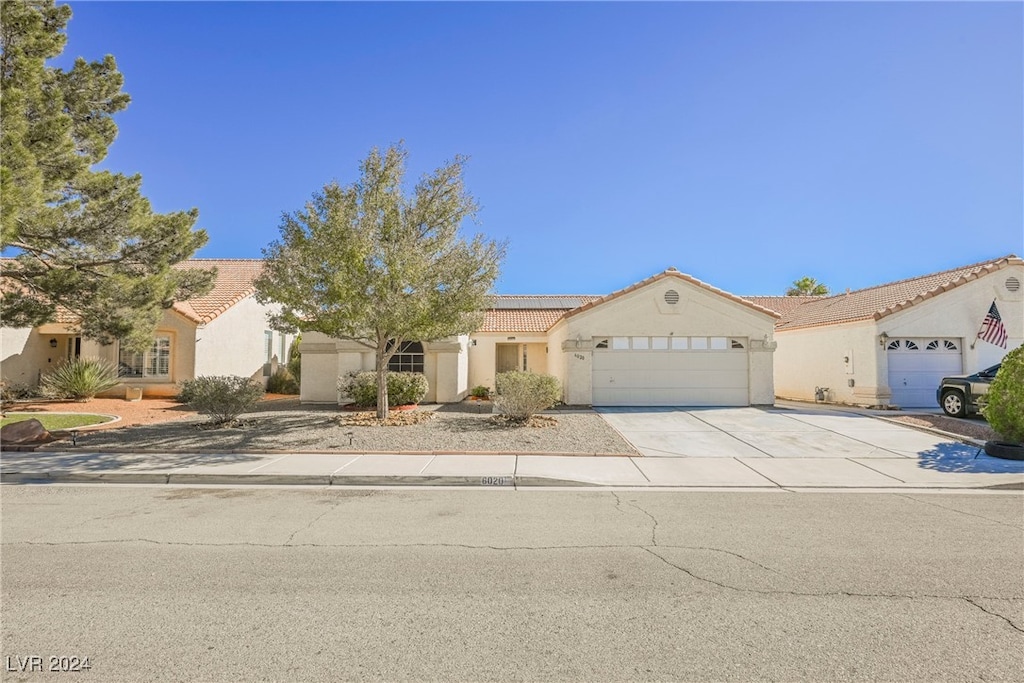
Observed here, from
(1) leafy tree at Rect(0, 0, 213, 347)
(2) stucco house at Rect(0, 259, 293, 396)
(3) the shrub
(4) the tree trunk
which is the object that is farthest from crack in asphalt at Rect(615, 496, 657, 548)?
(2) stucco house at Rect(0, 259, 293, 396)

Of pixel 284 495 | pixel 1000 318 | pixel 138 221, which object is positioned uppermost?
pixel 138 221

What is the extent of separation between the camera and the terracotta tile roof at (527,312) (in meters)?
23.5

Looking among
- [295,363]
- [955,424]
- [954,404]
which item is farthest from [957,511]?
[295,363]

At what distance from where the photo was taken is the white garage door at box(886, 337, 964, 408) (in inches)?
730

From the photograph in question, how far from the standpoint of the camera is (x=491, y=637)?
142 inches

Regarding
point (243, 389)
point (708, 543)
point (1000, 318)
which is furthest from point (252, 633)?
point (1000, 318)

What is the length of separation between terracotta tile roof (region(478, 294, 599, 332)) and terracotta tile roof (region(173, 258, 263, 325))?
9.79m

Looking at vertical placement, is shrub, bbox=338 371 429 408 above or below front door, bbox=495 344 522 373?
below

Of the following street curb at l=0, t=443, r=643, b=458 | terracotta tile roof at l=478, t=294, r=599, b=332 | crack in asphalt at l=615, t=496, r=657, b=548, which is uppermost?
terracotta tile roof at l=478, t=294, r=599, b=332

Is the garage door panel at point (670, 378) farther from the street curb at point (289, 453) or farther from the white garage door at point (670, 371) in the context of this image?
the street curb at point (289, 453)

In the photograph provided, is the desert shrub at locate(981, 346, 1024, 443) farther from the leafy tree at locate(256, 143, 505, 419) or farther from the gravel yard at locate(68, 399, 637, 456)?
the leafy tree at locate(256, 143, 505, 419)

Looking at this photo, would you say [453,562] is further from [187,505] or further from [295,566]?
[187,505]

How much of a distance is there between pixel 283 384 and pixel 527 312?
11409 millimetres

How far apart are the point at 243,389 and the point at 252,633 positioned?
427 inches
